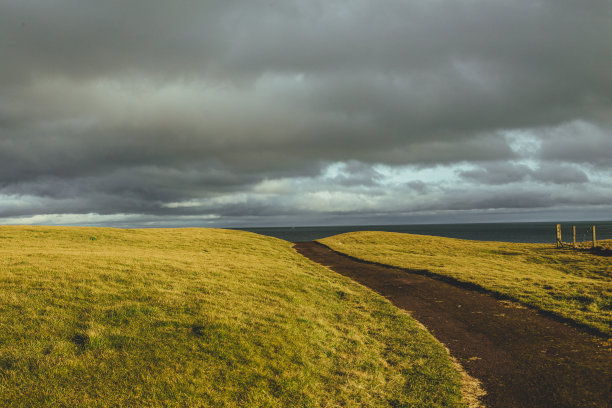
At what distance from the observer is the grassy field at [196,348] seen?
313 inches

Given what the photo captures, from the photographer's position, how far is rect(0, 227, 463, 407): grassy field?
26.1 feet

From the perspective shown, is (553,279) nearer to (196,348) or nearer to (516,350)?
(516,350)

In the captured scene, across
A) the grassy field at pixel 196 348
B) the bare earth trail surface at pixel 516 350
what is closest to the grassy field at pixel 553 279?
the bare earth trail surface at pixel 516 350

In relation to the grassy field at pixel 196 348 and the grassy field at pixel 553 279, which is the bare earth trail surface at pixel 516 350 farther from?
the grassy field at pixel 553 279

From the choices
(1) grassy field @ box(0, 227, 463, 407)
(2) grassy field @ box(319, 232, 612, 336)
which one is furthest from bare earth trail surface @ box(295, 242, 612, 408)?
(2) grassy field @ box(319, 232, 612, 336)

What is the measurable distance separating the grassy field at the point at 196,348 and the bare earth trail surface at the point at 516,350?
3.67ft

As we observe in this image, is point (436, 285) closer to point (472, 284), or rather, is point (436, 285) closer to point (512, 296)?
point (472, 284)

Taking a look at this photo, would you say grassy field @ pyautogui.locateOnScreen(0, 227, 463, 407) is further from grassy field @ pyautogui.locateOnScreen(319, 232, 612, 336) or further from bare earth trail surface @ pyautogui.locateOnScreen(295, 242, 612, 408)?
grassy field @ pyautogui.locateOnScreen(319, 232, 612, 336)

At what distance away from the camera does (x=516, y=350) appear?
37.9 feet

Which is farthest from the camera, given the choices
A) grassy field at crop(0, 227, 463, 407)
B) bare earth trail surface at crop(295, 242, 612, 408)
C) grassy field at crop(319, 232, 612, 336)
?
grassy field at crop(319, 232, 612, 336)

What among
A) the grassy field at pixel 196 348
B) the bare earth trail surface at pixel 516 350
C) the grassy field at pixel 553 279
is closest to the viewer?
the grassy field at pixel 196 348

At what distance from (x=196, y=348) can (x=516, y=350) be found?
38.0ft

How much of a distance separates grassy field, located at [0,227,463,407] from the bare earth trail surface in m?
1.12

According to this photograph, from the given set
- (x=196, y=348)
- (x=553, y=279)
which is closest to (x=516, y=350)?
(x=196, y=348)
